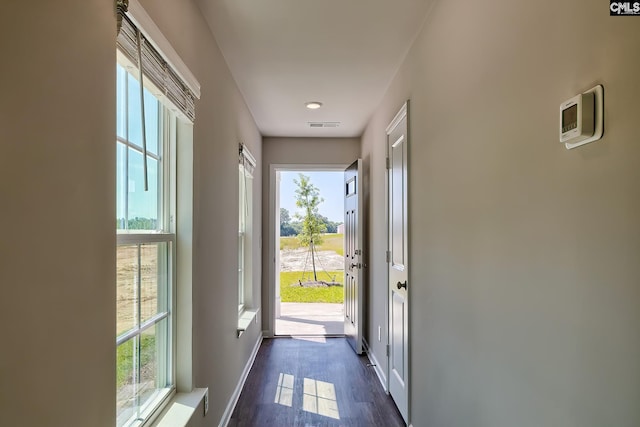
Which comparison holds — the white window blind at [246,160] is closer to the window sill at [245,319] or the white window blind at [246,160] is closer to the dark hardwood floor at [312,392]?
the window sill at [245,319]

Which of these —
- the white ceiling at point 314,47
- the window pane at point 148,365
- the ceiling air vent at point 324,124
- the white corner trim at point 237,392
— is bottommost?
the white corner trim at point 237,392

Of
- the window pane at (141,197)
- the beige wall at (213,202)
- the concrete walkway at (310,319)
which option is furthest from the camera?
the concrete walkway at (310,319)

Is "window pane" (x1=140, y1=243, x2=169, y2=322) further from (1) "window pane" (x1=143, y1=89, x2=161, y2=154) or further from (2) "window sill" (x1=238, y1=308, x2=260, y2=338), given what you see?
(2) "window sill" (x1=238, y1=308, x2=260, y2=338)

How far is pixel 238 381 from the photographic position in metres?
3.31

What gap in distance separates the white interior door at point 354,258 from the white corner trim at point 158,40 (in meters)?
2.67

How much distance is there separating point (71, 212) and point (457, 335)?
155cm

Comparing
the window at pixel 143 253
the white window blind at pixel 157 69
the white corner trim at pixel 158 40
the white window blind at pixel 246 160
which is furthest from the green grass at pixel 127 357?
the white window blind at pixel 246 160

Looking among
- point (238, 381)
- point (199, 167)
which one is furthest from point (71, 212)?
point (238, 381)

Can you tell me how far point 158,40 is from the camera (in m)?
1.50

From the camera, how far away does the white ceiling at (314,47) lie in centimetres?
216

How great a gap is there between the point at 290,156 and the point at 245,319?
2167 millimetres

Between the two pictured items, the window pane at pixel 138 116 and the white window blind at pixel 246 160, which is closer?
the window pane at pixel 138 116

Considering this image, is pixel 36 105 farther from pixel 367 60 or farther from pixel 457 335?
pixel 367 60

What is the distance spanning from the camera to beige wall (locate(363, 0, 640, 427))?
86cm
